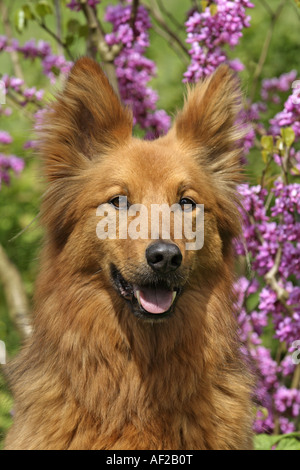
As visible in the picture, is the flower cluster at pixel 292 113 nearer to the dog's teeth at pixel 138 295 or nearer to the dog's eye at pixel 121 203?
the dog's eye at pixel 121 203

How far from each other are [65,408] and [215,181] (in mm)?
1698

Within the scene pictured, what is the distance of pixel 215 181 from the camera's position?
434 cm

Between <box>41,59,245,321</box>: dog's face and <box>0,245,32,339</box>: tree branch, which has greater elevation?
<box>41,59,245,321</box>: dog's face

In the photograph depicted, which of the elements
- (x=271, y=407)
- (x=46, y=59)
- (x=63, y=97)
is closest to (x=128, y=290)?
(x=63, y=97)

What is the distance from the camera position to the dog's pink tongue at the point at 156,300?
11.7 feet

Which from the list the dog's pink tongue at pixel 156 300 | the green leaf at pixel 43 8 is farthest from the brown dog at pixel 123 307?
the green leaf at pixel 43 8

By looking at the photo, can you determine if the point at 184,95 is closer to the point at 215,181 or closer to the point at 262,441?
the point at 215,181

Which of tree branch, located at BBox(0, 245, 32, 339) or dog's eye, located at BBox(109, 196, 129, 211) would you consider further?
tree branch, located at BBox(0, 245, 32, 339)

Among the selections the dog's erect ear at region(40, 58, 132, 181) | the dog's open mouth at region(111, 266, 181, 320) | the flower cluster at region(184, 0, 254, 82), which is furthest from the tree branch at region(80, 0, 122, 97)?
the dog's open mouth at region(111, 266, 181, 320)

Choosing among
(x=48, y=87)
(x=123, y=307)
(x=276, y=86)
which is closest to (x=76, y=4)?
(x=48, y=87)

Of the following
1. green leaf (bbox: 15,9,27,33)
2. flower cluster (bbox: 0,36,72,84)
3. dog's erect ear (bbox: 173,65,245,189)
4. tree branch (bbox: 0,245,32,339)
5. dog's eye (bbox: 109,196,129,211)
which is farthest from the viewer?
tree branch (bbox: 0,245,32,339)

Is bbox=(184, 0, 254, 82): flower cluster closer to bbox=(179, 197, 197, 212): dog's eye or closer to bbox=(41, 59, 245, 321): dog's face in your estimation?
bbox=(41, 59, 245, 321): dog's face

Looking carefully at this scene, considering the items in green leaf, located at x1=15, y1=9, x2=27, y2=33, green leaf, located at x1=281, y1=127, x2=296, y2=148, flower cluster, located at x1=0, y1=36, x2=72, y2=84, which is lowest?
green leaf, located at x1=281, y1=127, x2=296, y2=148

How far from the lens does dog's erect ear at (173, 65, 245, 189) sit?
13.8ft
